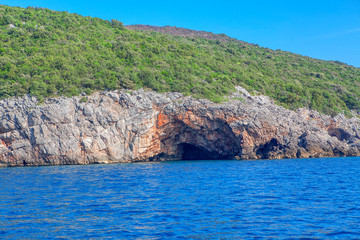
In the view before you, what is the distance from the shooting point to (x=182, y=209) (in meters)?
15.5

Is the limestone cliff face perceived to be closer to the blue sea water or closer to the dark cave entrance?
the dark cave entrance

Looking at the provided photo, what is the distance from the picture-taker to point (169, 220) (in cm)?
1366

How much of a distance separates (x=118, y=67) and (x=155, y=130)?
39.3 ft

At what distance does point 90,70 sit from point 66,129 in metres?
11.9

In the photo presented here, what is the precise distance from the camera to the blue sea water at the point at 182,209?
477 inches

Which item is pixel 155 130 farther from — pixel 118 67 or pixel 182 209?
pixel 182 209

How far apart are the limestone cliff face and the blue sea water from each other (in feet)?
54.0

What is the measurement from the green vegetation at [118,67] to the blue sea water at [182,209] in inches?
952

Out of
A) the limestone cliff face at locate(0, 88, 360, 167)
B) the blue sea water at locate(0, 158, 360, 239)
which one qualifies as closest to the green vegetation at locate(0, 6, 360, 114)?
the limestone cliff face at locate(0, 88, 360, 167)

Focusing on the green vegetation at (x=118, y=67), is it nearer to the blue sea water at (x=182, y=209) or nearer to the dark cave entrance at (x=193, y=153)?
the dark cave entrance at (x=193, y=153)

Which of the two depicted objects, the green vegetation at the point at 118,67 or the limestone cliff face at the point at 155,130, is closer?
the limestone cliff face at the point at 155,130

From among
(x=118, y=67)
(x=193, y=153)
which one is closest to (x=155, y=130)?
(x=193, y=153)

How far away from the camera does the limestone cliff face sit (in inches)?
1582

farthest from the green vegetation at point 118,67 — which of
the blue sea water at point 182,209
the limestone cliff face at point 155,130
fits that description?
the blue sea water at point 182,209
